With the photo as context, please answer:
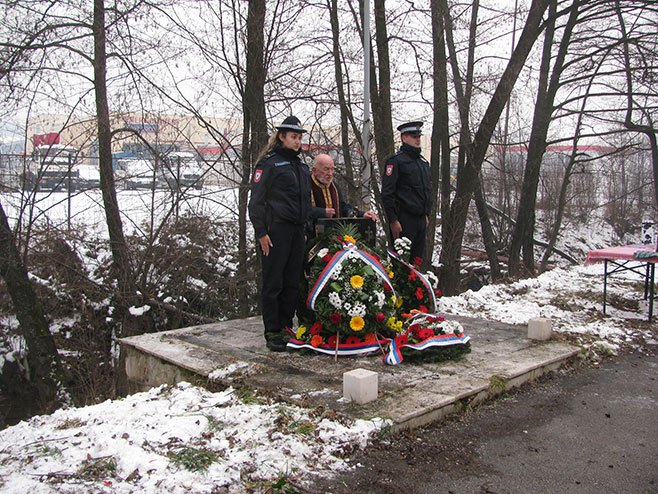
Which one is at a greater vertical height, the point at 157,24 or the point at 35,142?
the point at 157,24

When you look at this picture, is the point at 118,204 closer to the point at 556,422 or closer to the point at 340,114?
the point at 340,114

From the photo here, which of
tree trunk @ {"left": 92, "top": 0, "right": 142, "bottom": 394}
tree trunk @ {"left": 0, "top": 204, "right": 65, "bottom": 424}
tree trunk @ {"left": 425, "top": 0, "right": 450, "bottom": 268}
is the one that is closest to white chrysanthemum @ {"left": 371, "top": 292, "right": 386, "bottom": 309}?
tree trunk @ {"left": 92, "top": 0, "right": 142, "bottom": 394}

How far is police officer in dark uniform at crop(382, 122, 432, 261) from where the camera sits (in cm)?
634

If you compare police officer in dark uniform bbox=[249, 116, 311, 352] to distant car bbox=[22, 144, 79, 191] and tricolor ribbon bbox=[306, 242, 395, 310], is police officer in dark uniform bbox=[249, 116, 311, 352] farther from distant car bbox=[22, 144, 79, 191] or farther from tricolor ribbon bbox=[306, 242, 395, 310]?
distant car bbox=[22, 144, 79, 191]

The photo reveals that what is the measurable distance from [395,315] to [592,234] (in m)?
25.9

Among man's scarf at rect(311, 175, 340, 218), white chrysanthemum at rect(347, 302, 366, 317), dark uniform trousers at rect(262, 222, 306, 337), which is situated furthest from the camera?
man's scarf at rect(311, 175, 340, 218)

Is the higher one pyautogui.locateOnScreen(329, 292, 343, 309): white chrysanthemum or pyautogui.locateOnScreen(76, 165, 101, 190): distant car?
pyautogui.locateOnScreen(76, 165, 101, 190): distant car

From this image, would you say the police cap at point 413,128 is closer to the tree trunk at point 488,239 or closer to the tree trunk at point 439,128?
the tree trunk at point 439,128

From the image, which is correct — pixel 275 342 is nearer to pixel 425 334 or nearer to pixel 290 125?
pixel 425 334

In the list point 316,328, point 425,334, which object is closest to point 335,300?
point 316,328

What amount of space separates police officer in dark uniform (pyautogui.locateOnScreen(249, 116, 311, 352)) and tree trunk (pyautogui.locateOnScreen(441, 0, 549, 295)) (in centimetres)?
680

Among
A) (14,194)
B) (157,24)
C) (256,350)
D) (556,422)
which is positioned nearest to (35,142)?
(14,194)

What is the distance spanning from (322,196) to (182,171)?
4671 millimetres

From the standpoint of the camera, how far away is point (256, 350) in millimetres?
5395
